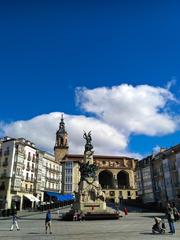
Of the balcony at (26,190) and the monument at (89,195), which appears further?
the balcony at (26,190)

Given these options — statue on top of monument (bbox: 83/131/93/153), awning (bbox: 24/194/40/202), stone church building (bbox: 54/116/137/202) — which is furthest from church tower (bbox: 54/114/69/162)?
statue on top of monument (bbox: 83/131/93/153)

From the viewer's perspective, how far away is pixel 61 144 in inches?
4075

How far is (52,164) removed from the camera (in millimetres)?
80062

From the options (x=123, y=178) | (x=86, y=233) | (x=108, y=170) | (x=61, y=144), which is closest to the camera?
(x=86, y=233)

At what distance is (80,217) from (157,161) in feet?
149

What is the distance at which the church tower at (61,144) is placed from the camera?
100m

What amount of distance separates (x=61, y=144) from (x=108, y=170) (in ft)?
68.2

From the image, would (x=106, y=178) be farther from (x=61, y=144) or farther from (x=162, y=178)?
(x=162, y=178)

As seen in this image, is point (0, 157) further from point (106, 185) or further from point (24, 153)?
point (106, 185)

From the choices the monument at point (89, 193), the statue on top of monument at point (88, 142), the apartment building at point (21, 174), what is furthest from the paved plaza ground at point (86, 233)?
the apartment building at point (21, 174)

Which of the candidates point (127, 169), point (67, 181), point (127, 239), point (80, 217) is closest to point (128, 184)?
point (127, 169)

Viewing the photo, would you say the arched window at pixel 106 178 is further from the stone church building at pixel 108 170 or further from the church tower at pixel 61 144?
the church tower at pixel 61 144

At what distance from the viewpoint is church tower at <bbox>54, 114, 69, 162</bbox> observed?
100 meters

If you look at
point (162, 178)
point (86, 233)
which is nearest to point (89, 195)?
point (86, 233)
